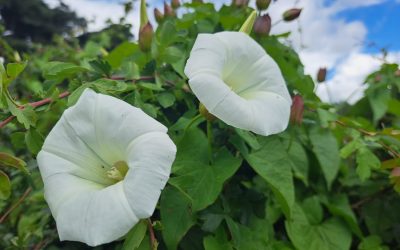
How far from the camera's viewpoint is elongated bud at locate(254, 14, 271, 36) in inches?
44.8

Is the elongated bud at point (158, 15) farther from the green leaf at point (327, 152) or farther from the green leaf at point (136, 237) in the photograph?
the green leaf at point (136, 237)

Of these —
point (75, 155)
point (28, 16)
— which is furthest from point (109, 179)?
point (28, 16)

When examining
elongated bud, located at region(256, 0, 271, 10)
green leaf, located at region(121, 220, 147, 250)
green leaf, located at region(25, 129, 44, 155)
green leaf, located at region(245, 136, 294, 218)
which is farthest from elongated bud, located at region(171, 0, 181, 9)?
green leaf, located at region(121, 220, 147, 250)

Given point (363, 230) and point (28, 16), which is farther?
point (28, 16)

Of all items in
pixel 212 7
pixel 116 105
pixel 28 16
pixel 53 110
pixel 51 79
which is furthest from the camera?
pixel 28 16

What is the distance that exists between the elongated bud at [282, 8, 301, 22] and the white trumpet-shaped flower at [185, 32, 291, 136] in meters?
0.43

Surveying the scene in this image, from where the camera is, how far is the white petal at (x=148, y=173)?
594 millimetres

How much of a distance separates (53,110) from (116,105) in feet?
0.65

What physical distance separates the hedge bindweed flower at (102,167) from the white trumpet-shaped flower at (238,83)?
0.37 feet

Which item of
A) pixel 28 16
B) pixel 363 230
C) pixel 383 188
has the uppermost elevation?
pixel 383 188

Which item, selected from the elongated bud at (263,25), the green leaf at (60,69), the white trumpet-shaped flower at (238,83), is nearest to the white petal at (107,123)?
the white trumpet-shaped flower at (238,83)

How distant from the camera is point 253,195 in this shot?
99 centimetres

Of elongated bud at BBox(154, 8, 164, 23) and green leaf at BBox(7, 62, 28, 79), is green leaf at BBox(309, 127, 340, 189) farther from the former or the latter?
green leaf at BBox(7, 62, 28, 79)

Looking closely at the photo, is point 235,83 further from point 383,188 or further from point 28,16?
point 28,16
